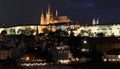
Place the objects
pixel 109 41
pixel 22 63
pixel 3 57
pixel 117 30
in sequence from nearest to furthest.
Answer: pixel 22 63, pixel 3 57, pixel 109 41, pixel 117 30

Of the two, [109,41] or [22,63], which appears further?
[109,41]

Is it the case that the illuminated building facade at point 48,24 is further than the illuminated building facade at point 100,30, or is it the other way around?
the illuminated building facade at point 48,24

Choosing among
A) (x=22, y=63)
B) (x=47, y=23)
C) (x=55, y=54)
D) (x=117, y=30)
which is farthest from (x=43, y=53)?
(x=47, y=23)

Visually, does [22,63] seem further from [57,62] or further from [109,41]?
[109,41]

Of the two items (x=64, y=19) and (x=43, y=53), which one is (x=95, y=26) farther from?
(x=43, y=53)

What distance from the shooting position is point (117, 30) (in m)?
94.9

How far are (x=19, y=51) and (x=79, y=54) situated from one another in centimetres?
753

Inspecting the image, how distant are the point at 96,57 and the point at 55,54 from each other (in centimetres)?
481

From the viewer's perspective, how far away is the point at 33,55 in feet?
148

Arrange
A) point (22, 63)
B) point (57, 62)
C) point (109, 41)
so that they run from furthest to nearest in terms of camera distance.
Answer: point (109, 41) < point (57, 62) < point (22, 63)

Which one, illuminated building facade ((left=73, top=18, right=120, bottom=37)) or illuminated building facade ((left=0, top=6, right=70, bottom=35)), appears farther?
illuminated building facade ((left=0, top=6, right=70, bottom=35))

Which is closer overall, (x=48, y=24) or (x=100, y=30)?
(x=100, y=30)

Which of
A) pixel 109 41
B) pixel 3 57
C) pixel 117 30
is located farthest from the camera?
pixel 117 30

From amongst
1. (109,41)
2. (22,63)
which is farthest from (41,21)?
(22,63)
